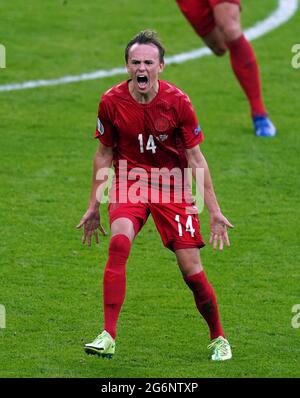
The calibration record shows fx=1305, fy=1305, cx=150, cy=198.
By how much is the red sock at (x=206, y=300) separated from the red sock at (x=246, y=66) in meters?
5.11

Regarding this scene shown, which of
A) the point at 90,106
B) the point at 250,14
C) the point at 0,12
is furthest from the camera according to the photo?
the point at 250,14

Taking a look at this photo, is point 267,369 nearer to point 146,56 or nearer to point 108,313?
point 108,313

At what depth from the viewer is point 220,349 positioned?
8.18 m

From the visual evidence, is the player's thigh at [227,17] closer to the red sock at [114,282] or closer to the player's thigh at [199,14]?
the player's thigh at [199,14]

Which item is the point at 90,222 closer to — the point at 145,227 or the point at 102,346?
the point at 102,346

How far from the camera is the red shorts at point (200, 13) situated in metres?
11.6

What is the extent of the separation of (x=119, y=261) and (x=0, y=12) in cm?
1055

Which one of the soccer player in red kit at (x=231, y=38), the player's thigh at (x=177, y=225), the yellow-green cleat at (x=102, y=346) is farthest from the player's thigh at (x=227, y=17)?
the yellow-green cleat at (x=102, y=346)

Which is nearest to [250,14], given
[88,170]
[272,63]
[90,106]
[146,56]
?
[272,63]

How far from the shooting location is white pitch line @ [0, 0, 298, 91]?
15.6m

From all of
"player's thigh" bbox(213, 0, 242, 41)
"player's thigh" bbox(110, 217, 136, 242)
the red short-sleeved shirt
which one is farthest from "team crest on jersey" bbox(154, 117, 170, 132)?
"player's thigh" bbox(213, 0, 242, 41)

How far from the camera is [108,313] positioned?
795 cm

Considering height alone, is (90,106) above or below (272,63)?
below
